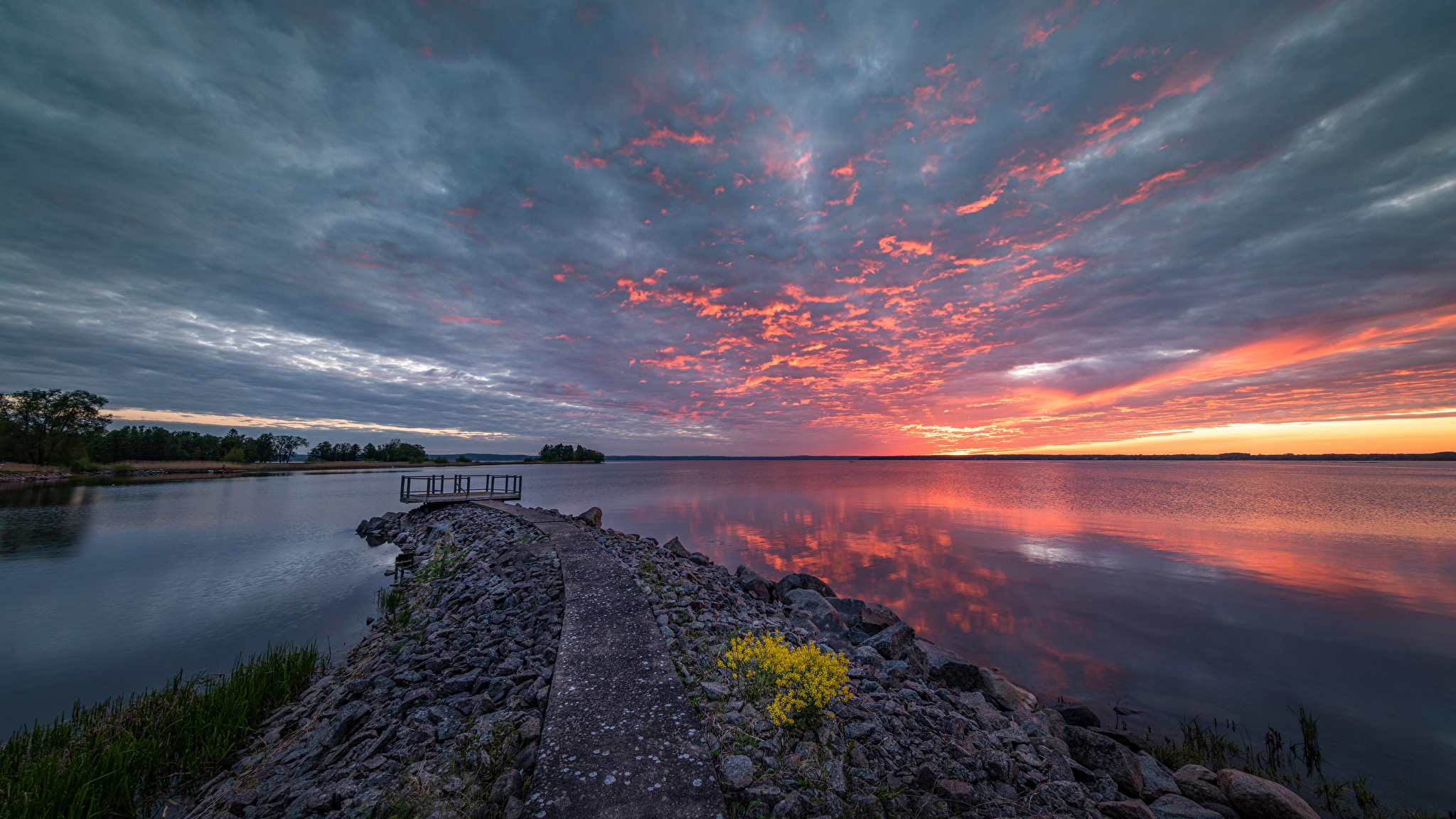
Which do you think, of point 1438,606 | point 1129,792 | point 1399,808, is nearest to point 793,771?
point 1129,792

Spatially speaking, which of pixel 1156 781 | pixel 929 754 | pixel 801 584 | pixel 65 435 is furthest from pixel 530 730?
pixel 65 435

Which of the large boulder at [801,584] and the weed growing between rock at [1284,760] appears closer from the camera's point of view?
the weed growing between rock at [1284,760]

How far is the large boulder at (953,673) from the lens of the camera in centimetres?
873

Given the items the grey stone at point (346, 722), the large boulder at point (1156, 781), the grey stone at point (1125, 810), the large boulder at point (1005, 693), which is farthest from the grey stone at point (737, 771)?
the large boulder at point (1005, 693)

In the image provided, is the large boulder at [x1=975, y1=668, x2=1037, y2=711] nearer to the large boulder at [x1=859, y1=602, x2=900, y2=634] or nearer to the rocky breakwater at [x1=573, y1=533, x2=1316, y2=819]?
the rocky breakwater at [x1=573, y1=533, x2=1316, y2=819]

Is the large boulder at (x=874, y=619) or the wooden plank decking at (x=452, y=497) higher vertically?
the wooden plank decking at (x=452, y=497)

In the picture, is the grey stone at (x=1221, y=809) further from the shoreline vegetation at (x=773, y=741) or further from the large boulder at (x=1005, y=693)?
the large boulder at (x=1005, y=693)

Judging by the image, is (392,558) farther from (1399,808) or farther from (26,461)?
(26,461)

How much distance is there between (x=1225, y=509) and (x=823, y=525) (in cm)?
3347

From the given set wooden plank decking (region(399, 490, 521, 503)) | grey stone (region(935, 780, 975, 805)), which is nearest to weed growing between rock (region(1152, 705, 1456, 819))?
grey stone (region(935, 780, 975, 805))

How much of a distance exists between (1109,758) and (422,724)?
341 inches

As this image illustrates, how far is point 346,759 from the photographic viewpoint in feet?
17.5

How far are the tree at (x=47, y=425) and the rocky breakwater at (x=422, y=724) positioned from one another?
4624 inches

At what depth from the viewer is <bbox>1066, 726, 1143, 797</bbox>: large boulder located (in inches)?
234
